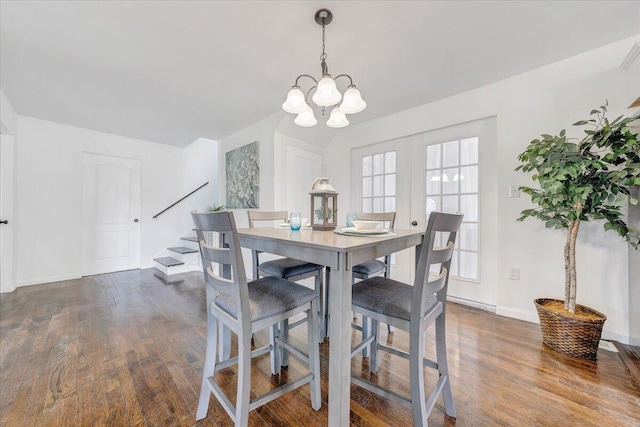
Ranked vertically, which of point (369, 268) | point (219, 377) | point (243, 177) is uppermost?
point (243, 177)

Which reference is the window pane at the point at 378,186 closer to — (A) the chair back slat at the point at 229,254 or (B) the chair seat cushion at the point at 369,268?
→ (B) the chair seat cushion at the point at 369,268

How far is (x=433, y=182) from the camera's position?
9.98 ft

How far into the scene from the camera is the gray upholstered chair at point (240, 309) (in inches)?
40.9

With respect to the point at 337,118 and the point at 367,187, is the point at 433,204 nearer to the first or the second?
the point at 367,187

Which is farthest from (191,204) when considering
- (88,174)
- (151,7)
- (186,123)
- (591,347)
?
(591,347)

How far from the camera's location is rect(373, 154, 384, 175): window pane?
352cm

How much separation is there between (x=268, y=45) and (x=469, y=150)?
91.3 inches

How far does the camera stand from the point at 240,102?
10.0ft

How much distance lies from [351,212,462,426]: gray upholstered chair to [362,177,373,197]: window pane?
235cm

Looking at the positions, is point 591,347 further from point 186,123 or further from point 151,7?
point 186,123

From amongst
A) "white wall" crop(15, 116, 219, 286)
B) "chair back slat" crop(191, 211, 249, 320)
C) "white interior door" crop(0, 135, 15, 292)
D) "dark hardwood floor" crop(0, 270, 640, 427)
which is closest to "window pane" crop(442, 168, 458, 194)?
"dark hardwood floor" crop(0, 270, 640, 427)

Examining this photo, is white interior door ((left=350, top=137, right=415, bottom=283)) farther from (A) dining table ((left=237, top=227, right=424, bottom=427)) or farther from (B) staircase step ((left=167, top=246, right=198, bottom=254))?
(B) staircase step ((left=167, top=246, right=198, bottom=254))

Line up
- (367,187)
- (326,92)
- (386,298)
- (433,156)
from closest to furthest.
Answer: (386,298) < (326,92) < (433,156) < (367,187)

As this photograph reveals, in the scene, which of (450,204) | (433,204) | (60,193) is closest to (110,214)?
(60,193)
